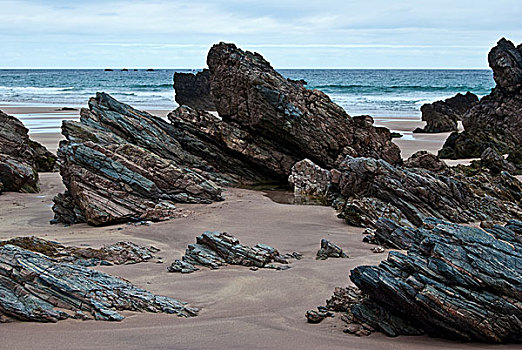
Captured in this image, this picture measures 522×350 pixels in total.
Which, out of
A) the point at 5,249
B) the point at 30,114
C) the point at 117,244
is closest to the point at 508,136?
the point at 117,244

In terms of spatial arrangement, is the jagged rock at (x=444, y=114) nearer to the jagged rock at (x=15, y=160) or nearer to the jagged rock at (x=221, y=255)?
the jagged rock at (x=15, y=160)

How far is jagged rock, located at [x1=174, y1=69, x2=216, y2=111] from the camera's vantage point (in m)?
50.9

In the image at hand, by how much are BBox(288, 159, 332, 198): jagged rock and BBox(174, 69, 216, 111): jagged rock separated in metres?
36.1

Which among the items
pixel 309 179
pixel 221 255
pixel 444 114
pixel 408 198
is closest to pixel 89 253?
pixel 221 255

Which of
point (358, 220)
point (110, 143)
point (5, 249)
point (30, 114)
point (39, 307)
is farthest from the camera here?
point (30, 114)

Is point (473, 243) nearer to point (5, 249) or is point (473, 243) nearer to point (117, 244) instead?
point (5, 249)

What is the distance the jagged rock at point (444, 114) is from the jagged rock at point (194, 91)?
2092cm

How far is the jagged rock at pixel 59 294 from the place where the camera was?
219 inches

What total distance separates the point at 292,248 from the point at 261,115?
665cm

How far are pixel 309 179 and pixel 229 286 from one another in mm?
7947

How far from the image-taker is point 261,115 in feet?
52.2

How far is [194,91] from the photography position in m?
51.4

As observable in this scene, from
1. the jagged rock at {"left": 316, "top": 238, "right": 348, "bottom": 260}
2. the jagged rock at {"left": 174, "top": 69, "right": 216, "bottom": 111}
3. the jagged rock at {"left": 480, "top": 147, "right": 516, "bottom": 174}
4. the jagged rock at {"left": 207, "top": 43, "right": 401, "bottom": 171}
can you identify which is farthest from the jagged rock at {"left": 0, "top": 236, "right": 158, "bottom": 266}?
the jagged rock at {"left": 174, "top": 69, "right": 216, "bottom": 111}

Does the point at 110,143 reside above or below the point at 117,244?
above
